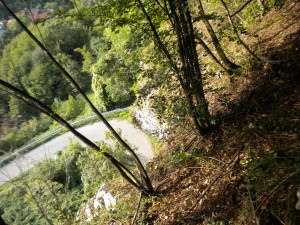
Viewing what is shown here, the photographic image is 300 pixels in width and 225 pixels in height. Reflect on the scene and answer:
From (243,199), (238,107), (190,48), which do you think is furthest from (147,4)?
(243,199)

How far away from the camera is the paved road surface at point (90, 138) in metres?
12.5

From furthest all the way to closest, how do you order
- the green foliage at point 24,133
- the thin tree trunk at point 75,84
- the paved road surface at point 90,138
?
the green foliage at point 24,133 < the paved road surface at point 90,138 < the thin tree trunk at point 75,84

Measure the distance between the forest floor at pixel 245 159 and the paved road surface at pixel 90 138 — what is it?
7.86 m

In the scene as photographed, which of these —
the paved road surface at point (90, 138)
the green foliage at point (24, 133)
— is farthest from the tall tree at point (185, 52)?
the green foliage at point (24, 133)

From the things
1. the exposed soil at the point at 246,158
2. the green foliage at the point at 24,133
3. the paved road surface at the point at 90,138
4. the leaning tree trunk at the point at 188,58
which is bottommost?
the paved road surface at the point at 90,138

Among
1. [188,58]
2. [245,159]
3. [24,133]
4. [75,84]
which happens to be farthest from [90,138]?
[245,159]

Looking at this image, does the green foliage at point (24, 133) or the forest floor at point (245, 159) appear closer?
the forest floor at point (245, 159)

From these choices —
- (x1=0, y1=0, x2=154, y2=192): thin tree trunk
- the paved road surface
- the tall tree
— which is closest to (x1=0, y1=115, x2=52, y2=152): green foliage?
the paved road surface

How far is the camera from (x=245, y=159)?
9.02 feet

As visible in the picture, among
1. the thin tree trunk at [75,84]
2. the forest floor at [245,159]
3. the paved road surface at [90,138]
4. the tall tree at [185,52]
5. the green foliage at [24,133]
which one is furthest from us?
the green foliage at [24,133]

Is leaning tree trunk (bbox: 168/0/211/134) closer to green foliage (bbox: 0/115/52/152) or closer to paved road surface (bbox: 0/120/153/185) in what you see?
paved road surface (bbox: 0/120/153/185)

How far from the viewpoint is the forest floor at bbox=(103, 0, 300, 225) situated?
2.06 metres

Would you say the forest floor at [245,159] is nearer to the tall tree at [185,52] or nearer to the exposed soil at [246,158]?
the exposed soil at [246,158]

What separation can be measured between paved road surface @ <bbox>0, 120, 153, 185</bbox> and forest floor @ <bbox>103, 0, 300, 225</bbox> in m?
7.86
